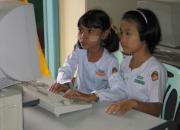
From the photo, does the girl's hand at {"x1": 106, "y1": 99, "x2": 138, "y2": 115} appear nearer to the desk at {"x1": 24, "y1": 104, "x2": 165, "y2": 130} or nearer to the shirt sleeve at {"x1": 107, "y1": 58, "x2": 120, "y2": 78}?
the desk at {"x1": 24, "y1": 104, "x2": 165, "y2": 130}

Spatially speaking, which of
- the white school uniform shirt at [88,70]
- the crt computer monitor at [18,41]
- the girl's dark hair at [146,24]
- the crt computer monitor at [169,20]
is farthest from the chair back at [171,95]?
the crt computer monitor at [169,20]

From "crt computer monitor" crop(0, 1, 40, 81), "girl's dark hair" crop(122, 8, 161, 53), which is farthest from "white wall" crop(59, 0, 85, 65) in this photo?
"crt computer monitor" crop(0, 1, 40, 81)

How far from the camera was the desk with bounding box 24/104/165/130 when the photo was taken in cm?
123

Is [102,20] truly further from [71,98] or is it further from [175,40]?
[175,40]

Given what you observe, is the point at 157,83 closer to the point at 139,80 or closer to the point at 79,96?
the point at 139,80

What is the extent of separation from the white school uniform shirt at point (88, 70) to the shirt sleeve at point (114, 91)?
74 mm

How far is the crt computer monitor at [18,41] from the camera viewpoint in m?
1.07

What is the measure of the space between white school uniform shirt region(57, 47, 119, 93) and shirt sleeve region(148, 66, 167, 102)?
23 centimetres

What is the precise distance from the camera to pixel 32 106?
1429mm

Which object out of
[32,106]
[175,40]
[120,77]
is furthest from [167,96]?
[175,40]

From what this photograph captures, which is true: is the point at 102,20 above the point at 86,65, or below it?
above

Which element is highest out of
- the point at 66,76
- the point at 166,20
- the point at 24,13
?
the point at 24,13

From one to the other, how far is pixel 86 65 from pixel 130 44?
0.33 meters

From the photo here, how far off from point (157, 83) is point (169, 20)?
1037 millimetres
